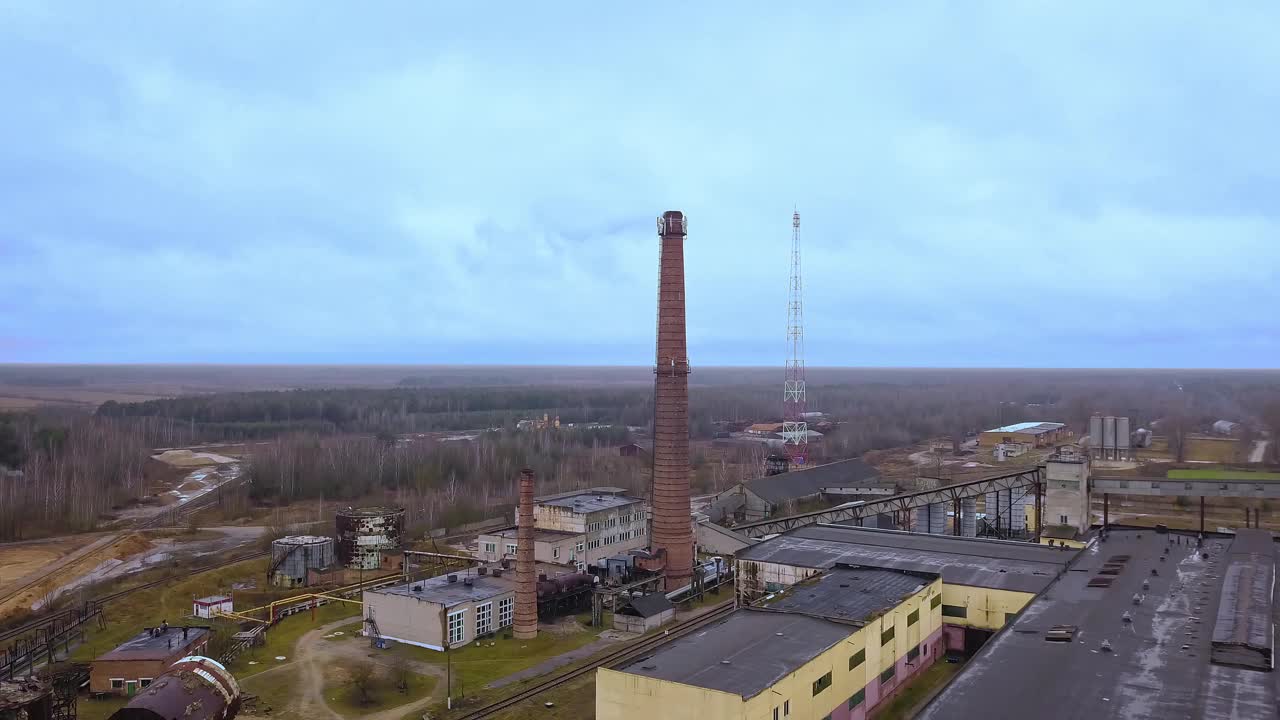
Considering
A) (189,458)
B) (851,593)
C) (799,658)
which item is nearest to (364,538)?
(851,593)

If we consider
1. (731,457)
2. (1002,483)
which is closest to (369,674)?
(1002,483)

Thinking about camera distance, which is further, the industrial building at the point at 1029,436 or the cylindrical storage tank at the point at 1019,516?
the industrial building at the point at 1029,436

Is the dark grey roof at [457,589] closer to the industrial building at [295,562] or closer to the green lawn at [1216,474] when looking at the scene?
the industrial building at [295,562]

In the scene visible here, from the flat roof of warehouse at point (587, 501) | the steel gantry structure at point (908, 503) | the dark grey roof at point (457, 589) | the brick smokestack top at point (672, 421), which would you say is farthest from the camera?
the flat roof of warehouse at point (587, 501)

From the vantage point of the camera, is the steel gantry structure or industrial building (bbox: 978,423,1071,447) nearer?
the steel gantry structure

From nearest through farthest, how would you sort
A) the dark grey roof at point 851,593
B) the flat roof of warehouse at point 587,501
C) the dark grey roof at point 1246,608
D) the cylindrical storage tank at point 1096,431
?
the dark grey roof at point 1246,608, the dark grey roof at point 851,593, the cylindrical storage tank at point 1096,431, the flat roof of warehouse at point 587,501

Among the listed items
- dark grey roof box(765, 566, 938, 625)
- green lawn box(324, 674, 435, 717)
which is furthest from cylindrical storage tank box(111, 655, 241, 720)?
dark grey roof box(765, 566, 938, 625)

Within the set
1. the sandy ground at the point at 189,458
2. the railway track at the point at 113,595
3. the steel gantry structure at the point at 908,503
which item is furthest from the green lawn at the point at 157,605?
the sandy ground at the point at 189,458

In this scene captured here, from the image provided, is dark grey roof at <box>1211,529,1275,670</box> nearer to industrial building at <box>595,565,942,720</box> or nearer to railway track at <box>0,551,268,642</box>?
industrial building at <box>595,565,942,720</box>
